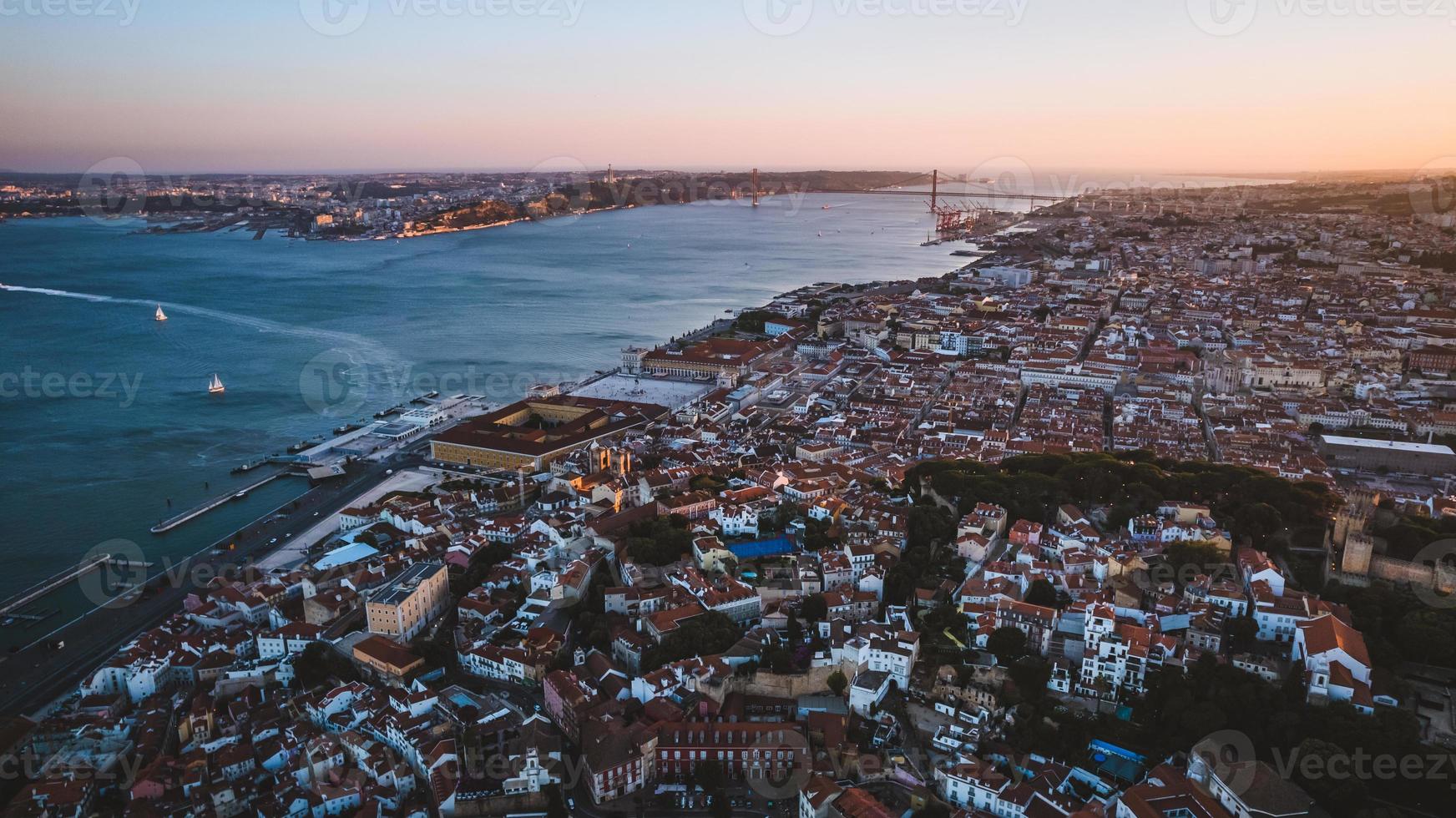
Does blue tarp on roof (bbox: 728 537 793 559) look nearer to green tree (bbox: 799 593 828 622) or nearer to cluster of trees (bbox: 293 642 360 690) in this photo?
green tree (bbox: 799 593 828 622)

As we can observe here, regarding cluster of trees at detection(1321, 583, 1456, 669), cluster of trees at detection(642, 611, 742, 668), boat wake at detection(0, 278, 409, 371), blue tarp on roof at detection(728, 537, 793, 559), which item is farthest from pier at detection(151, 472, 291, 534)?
cluster of trees at detection(1321, 583, 1456, 669)

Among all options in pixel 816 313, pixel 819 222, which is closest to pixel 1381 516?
pixel 816 313

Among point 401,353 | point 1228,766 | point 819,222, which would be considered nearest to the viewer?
point 1228,766

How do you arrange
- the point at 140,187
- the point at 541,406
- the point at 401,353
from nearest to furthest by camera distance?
the point at 541,406 < the point at 401,353 < the point at 140,187

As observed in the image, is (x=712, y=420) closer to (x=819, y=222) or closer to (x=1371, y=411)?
(x=1371, y=411)
